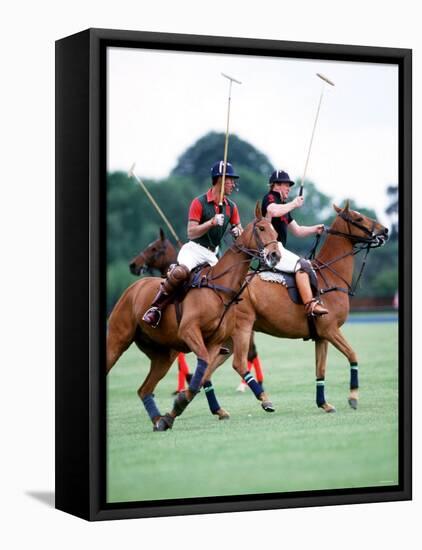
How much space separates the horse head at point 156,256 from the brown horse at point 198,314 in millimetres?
243

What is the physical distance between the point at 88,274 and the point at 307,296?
2691 mm

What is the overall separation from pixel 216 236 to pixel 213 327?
0.78 meters

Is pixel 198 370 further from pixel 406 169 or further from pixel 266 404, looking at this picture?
pixel 406 169

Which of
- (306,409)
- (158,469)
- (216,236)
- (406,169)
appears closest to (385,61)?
(406,169)

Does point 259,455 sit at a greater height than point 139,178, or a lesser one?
lesser

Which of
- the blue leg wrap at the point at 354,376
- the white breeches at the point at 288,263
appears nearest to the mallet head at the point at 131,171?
the white breeches at the point at 288,263

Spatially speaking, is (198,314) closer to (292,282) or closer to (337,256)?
(292,282)

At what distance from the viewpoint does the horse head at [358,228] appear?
15828mm

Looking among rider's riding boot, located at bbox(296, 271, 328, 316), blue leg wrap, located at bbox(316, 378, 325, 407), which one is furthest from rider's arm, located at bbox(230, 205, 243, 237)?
blue leg wrap, located at bbox(316, 378, 325, 407)

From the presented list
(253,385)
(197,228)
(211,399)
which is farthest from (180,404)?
(197,228)

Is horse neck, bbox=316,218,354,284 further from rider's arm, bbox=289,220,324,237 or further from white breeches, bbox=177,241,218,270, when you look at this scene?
white breeches, bbox=177,241,218,270

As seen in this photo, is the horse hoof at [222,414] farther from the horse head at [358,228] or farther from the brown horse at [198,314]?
the horse head at [358,228]

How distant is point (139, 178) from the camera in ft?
47.3

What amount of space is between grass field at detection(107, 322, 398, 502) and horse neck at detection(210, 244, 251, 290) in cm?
101
